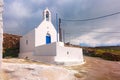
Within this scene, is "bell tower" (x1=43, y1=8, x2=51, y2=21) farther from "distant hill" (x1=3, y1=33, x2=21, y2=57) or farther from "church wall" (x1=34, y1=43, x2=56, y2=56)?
"distant hill" (x1=3, y1=33, x2=21, y2=57)

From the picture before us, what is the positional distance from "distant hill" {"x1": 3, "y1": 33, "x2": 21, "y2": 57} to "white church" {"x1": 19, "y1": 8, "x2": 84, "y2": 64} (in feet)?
4.97

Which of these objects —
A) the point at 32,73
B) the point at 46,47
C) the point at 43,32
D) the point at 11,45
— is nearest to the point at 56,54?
the point at 46,47

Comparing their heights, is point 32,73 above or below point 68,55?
below

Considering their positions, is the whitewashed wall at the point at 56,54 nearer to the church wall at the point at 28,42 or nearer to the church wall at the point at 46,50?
the church wall at the point at 46,50

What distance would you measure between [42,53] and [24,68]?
36.7 ft

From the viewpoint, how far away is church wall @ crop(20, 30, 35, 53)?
30.8 meters

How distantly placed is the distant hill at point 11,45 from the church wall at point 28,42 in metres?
1.57

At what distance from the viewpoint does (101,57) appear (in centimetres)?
3828

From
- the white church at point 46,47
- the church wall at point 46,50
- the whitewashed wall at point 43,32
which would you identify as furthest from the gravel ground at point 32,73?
the whitewashed wall at point 43,32

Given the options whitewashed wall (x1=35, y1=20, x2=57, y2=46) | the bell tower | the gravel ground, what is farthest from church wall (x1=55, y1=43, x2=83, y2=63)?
the bell tower

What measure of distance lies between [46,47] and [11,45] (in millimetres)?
10490

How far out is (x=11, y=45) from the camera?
35875mm

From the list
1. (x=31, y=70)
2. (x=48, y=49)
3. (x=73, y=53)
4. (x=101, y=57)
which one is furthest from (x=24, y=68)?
(x=101, y=57)

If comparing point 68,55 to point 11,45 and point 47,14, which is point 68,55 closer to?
point 47,14
